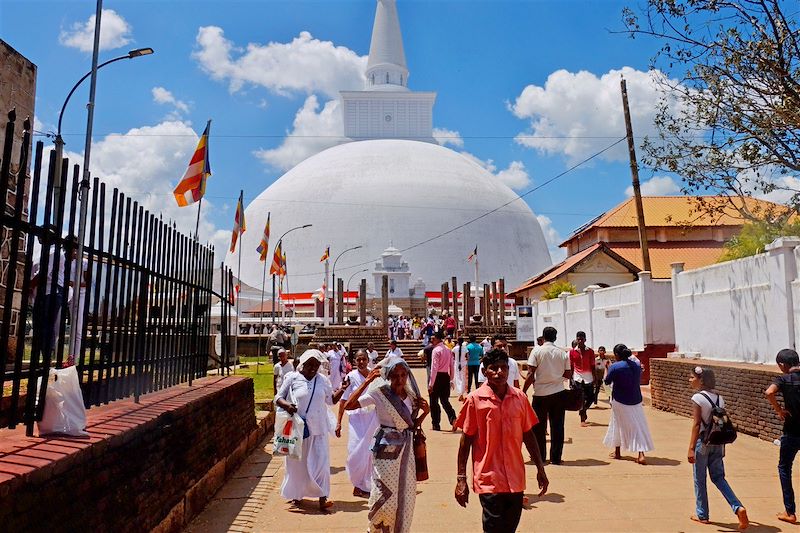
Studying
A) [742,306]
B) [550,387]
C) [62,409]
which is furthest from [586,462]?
[62,409]

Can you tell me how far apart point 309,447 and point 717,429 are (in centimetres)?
371

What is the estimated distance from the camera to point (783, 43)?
9.91m

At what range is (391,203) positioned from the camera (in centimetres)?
5816

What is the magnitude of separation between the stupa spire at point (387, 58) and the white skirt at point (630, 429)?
5622 centimetres

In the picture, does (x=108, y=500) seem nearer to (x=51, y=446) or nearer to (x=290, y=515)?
(x=51, y=446)

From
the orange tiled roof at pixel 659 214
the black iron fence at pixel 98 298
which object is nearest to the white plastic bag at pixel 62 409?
the black iron fence at pixel 98 298

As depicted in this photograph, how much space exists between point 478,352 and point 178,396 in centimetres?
912

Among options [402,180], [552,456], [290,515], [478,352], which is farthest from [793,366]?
[402,180]

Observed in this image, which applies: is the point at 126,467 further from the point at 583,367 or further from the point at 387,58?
the point at 387,58

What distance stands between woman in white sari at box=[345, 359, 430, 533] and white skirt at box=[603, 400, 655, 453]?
4.03 metres

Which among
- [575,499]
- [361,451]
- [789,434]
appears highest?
[789,434]

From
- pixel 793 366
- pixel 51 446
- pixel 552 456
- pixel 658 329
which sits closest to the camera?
pixel 51 446

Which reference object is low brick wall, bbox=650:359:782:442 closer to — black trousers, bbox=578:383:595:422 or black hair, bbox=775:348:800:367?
black trousers, bbox=578:383:595:422

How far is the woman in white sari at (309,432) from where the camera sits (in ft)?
22.6
